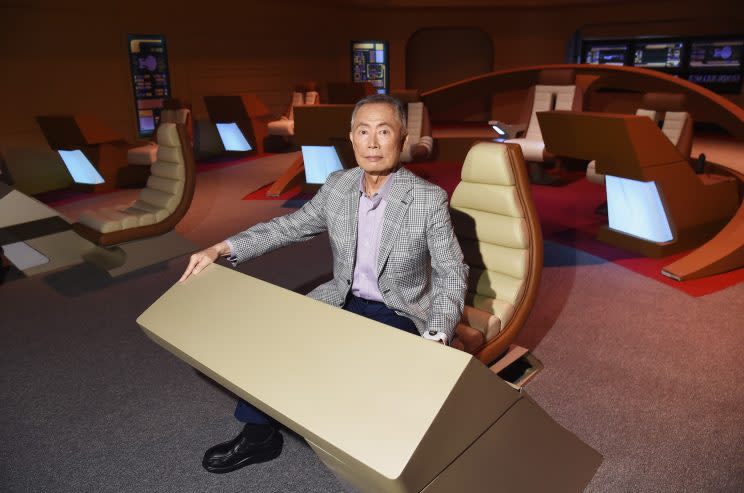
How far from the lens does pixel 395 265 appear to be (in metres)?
1.86

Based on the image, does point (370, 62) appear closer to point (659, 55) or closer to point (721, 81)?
point (659, 55)

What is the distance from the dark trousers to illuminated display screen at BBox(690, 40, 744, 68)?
1085 cm

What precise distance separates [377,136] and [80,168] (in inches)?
261

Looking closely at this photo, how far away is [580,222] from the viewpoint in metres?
5.26

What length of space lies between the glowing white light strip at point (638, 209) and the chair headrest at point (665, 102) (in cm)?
157

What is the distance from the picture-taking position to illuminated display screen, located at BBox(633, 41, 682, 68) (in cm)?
1066

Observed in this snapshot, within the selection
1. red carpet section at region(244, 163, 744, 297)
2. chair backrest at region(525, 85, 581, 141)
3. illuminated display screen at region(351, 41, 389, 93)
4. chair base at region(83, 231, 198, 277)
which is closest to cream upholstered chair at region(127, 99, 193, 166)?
red carpet section at region(244, 163, 744, 297)

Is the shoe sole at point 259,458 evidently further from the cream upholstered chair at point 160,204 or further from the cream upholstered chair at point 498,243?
the cream upholstered chair at point 160,204

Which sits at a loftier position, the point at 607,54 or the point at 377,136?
the point at 607,54

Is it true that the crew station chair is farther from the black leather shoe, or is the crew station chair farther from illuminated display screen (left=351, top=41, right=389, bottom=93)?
illuminated display screen (left=351, top=41, right=389, bottom=93)

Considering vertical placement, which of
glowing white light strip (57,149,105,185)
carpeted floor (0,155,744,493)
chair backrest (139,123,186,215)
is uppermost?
chair backrest (139,123,186,215)

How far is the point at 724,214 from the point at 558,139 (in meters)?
1.52

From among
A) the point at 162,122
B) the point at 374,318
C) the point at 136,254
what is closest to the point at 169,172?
the point at 136,254

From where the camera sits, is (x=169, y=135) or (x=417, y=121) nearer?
(x=169, y=135)
